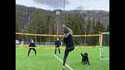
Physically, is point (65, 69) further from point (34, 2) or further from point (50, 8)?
point (34, 2)

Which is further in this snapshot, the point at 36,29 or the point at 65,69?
the point at 65,69

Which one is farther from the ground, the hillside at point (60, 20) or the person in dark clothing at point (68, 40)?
the hillside at point (60, 20)

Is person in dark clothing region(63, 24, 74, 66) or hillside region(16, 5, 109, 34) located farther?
person in dark clothing region(63, 24, 74, 66)

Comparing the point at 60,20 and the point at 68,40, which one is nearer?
the point at 60,20

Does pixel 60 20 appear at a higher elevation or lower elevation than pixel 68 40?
higher

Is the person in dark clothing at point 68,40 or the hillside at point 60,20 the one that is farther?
the person in dark clothing at point 68,40

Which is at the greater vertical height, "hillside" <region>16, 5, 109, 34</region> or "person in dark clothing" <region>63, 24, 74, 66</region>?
"hillside" <region>16, 5, 109, 34</region>
